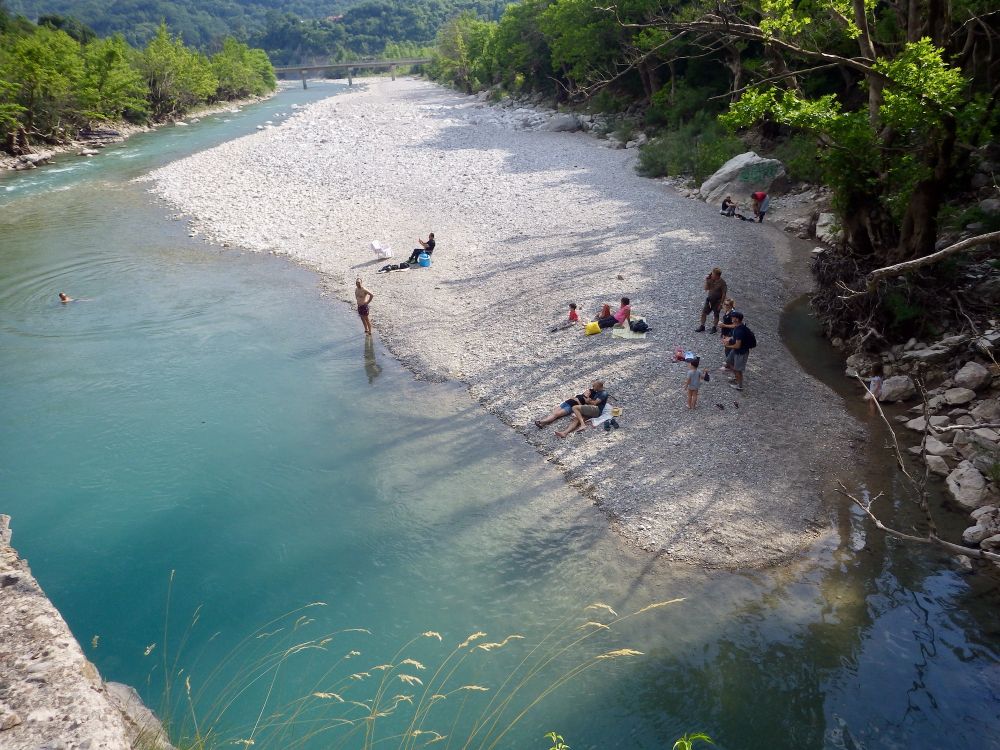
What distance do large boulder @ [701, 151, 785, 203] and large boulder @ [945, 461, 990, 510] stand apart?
16.1 meters

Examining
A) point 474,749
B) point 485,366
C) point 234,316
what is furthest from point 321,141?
point 474,749

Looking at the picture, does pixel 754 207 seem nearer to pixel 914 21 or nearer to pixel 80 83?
pixel 914 21

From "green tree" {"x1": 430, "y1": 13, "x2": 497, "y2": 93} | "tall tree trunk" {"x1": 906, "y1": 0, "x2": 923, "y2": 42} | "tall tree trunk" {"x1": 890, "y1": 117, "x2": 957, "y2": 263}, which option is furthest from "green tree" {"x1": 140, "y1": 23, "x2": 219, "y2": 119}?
"tall tree trunk" {"x1": 890, "y1": 117, "x2": 957, "y2": 263}

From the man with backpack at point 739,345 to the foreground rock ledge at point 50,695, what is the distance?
35.5ft

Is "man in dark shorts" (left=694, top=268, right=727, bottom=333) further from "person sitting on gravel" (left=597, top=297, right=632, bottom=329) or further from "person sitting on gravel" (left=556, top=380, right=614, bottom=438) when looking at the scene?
"person sitting on gravel" (left=556, top=380, right=614, bottom=438)

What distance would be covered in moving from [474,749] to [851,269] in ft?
44.9

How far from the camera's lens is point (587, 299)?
16.6 metres

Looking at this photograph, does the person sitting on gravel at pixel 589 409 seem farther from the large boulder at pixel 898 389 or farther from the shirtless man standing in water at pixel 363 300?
the shirtless man standing in water at pixel 363 300

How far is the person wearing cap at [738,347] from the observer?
39.9 ft

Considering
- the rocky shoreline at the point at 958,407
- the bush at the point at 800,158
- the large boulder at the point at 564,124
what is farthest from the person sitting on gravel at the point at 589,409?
the large boulder at the point at 564,124

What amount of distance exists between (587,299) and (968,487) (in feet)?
30.0

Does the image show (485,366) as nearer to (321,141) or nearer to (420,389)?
(420,389)

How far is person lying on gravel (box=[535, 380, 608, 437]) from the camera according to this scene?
41.0ft

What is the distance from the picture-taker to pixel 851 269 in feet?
49.6
